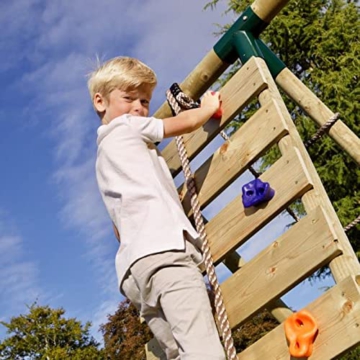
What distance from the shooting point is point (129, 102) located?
2361mm

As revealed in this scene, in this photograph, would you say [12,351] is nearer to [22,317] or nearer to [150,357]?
[22,317]

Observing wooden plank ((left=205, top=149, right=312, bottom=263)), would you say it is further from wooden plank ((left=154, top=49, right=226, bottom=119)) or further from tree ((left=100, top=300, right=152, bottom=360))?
tree ((left=100, top=300, right=152, bottom=360))

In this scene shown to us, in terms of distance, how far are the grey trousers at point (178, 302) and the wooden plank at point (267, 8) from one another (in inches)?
47.5

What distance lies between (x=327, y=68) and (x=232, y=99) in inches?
354

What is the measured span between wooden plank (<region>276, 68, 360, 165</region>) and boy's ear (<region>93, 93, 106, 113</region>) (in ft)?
2.74

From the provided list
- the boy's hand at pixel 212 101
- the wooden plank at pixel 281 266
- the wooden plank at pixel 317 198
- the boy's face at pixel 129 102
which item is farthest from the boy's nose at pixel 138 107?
the wooden plank at pixel 281 266

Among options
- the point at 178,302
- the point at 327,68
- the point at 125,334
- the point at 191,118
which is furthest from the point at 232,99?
the point at 125,334

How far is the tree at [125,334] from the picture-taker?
1988 cm

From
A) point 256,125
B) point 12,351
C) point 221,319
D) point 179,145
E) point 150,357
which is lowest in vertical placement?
point 221,319

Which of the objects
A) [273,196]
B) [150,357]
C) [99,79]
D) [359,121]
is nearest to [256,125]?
[273,196]

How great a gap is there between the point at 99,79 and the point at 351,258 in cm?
132

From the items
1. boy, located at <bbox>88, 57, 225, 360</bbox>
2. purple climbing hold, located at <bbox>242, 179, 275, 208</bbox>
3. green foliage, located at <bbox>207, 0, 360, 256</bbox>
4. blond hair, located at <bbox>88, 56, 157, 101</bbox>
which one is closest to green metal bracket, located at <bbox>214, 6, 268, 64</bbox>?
boy, located at <bbox>88, 57, 225, 360</bbox>

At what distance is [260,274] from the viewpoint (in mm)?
2033

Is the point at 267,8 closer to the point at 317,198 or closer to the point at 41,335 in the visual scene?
the point at 317,198
